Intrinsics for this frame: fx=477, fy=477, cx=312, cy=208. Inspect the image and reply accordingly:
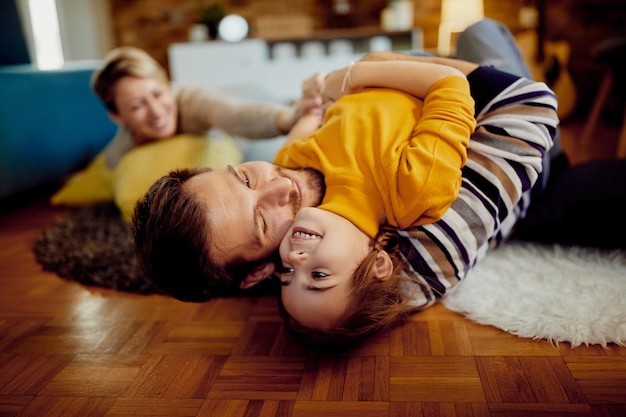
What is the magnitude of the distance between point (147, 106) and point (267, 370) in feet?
3.64

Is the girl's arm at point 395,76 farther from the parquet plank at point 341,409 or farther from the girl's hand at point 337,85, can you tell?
the parquet plank at point 341,409

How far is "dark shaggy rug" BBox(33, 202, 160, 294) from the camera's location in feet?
3.71

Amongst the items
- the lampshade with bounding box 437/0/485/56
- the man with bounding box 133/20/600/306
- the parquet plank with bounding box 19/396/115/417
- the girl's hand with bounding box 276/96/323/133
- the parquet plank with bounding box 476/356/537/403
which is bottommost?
the parquet plank with bounding box 19/396/115/417

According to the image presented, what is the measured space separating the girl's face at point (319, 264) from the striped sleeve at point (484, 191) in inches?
5.0

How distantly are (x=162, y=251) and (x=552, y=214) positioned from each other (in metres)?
0.82

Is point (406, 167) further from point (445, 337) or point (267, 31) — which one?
point (267, 31)

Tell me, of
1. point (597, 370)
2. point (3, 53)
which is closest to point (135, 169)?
point (3, 53)

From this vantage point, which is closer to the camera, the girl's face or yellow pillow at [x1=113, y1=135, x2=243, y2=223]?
the girl's face

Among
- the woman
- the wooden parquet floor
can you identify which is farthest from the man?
the woman

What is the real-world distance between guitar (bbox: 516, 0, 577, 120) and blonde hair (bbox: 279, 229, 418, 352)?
2451mm

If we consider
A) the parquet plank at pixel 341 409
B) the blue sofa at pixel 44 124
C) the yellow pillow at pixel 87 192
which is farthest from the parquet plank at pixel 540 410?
the blue sofa at pixel 44 124

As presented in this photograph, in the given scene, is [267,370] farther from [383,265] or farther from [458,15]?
[458,15]

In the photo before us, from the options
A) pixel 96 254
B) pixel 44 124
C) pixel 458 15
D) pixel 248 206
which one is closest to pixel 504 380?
pixel 248 206

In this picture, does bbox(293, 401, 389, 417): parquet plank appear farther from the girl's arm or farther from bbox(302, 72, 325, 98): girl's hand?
bbox(302, 72, 325, 98): girl's hand
